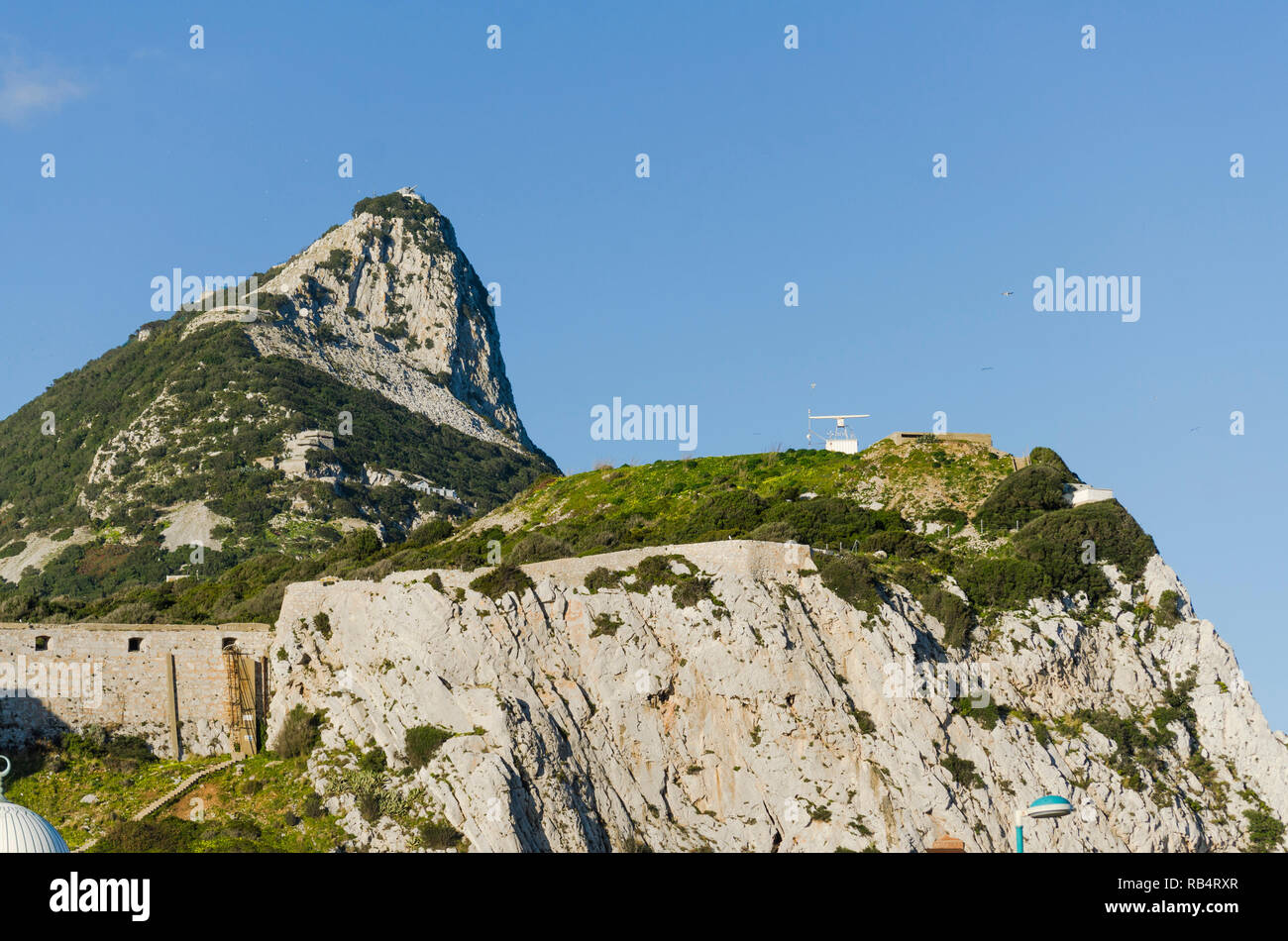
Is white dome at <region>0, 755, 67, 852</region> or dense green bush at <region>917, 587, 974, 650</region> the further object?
dense green bush at <region>917, 587, 974, 650</region>

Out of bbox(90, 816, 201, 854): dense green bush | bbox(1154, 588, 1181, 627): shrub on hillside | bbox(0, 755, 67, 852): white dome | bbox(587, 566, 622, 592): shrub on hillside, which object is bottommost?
bbox(90, 816, 201, 854): dense green bush

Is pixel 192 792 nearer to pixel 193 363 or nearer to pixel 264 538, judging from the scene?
pixel 264 538

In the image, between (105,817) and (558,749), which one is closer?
(105,817)

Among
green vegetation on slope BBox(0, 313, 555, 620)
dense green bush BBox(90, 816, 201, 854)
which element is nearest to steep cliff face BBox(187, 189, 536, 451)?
green vegetation on slope BBox(0, 313, 555, 620)

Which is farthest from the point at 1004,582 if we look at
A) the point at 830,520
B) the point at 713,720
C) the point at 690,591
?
the point at 713,720

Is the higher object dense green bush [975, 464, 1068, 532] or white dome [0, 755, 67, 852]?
dense green bush [975, 464, 1068, 532]

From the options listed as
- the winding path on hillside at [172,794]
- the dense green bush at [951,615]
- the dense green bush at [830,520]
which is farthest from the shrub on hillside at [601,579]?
the winding path on hillside at [172,794]

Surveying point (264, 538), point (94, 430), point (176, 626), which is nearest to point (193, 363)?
point (94, 430)

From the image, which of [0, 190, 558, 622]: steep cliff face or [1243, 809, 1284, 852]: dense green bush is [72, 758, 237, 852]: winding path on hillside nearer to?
[0, 190, 558, 622]: steep cliff face
